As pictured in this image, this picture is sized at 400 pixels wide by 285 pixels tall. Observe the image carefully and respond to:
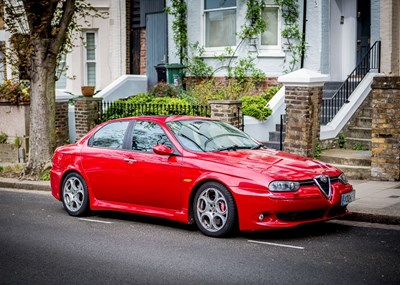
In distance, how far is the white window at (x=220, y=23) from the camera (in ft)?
68.9

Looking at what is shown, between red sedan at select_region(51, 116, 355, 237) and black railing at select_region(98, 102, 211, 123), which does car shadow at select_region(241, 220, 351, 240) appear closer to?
red sedan at select_region(51, 116, 355, 237)

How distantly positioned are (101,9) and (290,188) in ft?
59.2

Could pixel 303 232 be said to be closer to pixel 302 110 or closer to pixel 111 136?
pixel 111 136

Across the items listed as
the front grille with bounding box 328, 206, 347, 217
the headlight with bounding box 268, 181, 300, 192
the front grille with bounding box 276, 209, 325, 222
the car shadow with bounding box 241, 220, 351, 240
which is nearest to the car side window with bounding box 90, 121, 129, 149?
the car shadow with bounding box 241, 220, 351, 240

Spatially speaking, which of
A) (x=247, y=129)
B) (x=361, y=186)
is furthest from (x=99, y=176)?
(x=247, y=129)

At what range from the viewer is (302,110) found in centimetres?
1406

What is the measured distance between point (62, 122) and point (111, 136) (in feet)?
29.4

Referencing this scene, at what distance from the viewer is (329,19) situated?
19016 mm

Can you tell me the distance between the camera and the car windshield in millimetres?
9922

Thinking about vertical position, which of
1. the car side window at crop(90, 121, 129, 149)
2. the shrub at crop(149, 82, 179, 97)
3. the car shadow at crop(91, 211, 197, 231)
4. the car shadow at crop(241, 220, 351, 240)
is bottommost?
the car shadow at crop(91, 211, 197, 231)

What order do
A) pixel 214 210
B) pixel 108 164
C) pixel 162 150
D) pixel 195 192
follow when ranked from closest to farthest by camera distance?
pixel 214 210 < pixel 195 192 < pixel 162 150 < pixel 108 164

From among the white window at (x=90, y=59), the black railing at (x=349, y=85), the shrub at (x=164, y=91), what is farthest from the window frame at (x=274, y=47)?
the white window at (x=90, y=59)

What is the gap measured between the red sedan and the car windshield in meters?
0.01

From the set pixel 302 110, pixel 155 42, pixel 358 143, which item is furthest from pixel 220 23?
pixel 302 110
